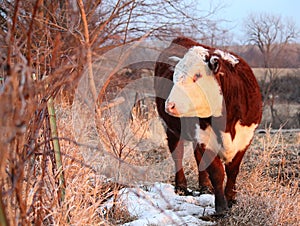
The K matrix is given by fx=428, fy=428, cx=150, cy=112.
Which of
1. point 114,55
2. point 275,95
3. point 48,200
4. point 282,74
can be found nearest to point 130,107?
point 114,55

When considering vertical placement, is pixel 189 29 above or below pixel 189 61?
above

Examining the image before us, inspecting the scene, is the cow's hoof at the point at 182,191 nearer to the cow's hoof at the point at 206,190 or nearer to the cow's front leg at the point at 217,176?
the cow's hoof at the point at 206,190

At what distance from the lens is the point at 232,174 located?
12.5ft

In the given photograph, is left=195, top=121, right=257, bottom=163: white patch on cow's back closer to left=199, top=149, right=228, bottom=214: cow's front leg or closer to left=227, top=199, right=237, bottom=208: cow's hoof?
left=199, top=149, right=228, bottom=214: cow's front leg

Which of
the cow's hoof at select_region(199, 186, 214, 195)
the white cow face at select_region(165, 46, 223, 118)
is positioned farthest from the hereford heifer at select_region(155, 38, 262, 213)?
the cow's hoof at select_region(199, 186, 214, 195)

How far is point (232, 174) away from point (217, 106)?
2.36 feet

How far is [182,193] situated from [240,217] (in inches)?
43.0

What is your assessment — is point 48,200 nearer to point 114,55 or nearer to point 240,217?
point 240,217

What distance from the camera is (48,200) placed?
263 centimetres

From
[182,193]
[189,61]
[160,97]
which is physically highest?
[189,61]

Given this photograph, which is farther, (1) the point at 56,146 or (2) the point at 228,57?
(2) the point at 228,57

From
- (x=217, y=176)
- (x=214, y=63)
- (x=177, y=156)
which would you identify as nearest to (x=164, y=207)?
(x=217, y=176)

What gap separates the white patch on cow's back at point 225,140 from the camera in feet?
11.6

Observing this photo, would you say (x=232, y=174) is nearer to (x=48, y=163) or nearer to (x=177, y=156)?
(x=177, y=156)
